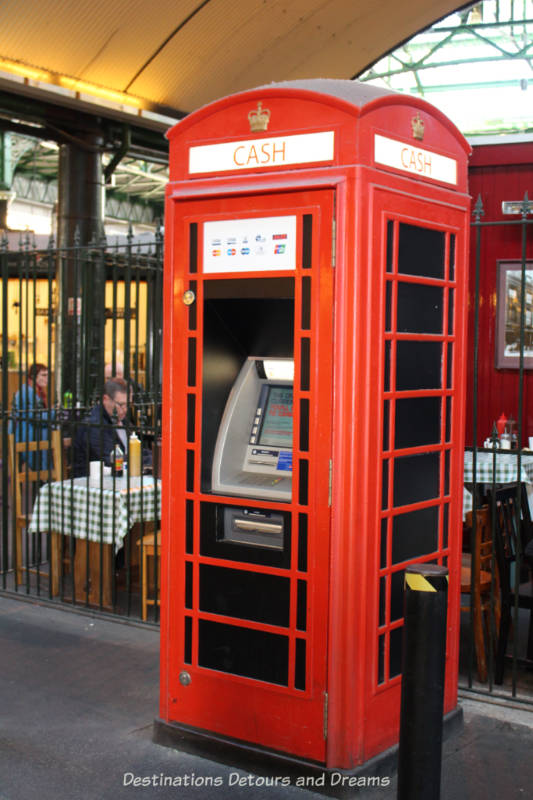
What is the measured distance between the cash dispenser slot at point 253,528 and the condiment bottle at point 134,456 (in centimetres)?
242

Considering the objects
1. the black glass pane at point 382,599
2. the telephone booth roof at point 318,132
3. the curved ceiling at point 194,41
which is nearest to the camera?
the telephone booth roof at point 318,132

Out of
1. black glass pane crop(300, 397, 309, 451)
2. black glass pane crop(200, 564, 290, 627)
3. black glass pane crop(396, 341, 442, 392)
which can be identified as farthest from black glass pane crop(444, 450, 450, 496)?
black glass pane crop(200, 564, 290, 627)

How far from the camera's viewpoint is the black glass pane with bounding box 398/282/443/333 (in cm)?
366

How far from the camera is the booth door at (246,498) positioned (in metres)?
3.52

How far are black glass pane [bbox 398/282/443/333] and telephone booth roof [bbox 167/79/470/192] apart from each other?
0.47m

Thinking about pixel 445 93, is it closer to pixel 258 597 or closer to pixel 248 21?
pixel 248 21

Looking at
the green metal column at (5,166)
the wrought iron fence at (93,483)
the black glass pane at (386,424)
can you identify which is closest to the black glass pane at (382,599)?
the black glass pane at (386,424)

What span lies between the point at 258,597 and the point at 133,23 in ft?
29.6

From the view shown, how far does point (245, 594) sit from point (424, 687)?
1.31 metres

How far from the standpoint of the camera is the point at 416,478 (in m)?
3.80

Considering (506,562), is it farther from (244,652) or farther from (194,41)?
(194,41)

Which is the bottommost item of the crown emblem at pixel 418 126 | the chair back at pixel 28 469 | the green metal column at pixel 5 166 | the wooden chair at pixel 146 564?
the wooden chair at pixel 146 564

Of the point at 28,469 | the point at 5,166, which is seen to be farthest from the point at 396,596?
the point at 5,166

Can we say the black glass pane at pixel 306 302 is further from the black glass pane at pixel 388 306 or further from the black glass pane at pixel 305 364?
the black glass pane at pixel 388 306
